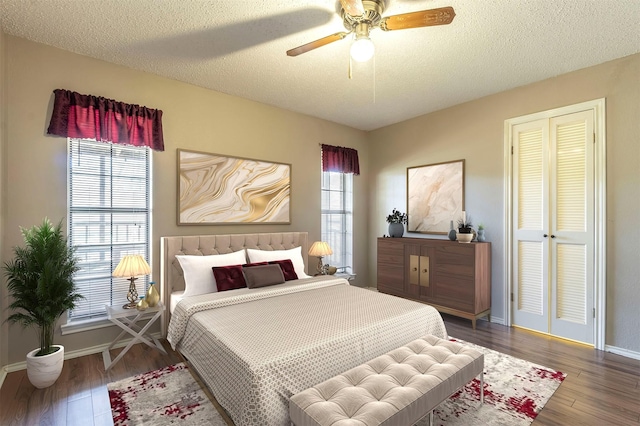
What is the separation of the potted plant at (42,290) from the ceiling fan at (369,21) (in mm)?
2492

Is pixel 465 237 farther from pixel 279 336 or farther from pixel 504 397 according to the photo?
pixel 279 336

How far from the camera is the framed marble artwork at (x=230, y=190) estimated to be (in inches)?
140

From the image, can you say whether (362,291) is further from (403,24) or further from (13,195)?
(13,195)

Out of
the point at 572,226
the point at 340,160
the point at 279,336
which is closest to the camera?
the point at 279,336

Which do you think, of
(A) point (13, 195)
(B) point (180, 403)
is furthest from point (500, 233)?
(A) point (13, 195)

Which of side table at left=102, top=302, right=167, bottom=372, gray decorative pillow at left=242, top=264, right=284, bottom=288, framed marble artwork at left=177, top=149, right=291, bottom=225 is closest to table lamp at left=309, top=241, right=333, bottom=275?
framed marble artwork at left=177, top=149, right=291, bottom=225

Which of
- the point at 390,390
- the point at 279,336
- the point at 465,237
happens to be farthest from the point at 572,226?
the point at 279,336

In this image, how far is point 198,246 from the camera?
349cm

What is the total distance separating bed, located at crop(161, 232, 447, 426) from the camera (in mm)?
1698

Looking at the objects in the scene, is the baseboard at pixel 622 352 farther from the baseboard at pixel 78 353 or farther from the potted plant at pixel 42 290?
the potted plant at pixel 42 290

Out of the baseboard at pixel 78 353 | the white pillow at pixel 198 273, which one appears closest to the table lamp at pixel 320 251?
the white pillow at pixel 198 273

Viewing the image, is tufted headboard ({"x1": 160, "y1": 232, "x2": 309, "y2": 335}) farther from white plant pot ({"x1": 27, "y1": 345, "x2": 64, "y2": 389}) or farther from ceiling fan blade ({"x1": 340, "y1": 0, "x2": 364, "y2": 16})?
ceiling fan blade ({"x1": 340, "y1": 0, "x2": 364, "y2": 16})

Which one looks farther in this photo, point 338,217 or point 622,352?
point 338,217

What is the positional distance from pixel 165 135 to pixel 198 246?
Answer: 4.29 ft
